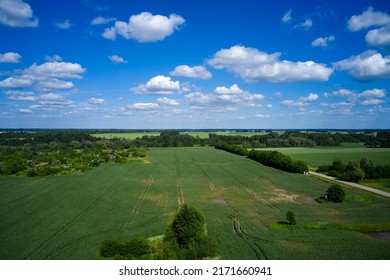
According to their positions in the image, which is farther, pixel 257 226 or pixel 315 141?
pixel 315 141

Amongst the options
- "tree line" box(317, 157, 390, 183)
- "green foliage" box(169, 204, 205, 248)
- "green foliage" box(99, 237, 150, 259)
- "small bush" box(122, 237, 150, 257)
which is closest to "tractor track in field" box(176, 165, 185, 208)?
"green foliage" box(169, 204, 205, 248)

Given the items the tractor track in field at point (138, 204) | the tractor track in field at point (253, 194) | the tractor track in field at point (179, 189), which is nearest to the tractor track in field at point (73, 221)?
the tractor track in field at point (138, 204)

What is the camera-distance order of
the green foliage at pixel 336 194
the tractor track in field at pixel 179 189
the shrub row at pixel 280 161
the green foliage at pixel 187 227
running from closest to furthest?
the green foliage at pixel 187 227 < the green foliage at pixel 336 194 < the tractor track in field at pixel 179 189 < the shrub row at pixel 280 161

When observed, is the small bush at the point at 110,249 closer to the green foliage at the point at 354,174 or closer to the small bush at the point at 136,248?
the small bush at the point at 136,248

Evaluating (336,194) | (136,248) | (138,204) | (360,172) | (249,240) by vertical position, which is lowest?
(138,204)

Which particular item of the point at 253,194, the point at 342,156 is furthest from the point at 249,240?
the point at 342,156

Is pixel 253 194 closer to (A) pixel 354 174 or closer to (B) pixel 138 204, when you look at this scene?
(B) pixel 138 204

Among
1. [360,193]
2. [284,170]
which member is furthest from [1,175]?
[360,193]

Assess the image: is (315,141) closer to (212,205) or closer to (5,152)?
(212,205)
